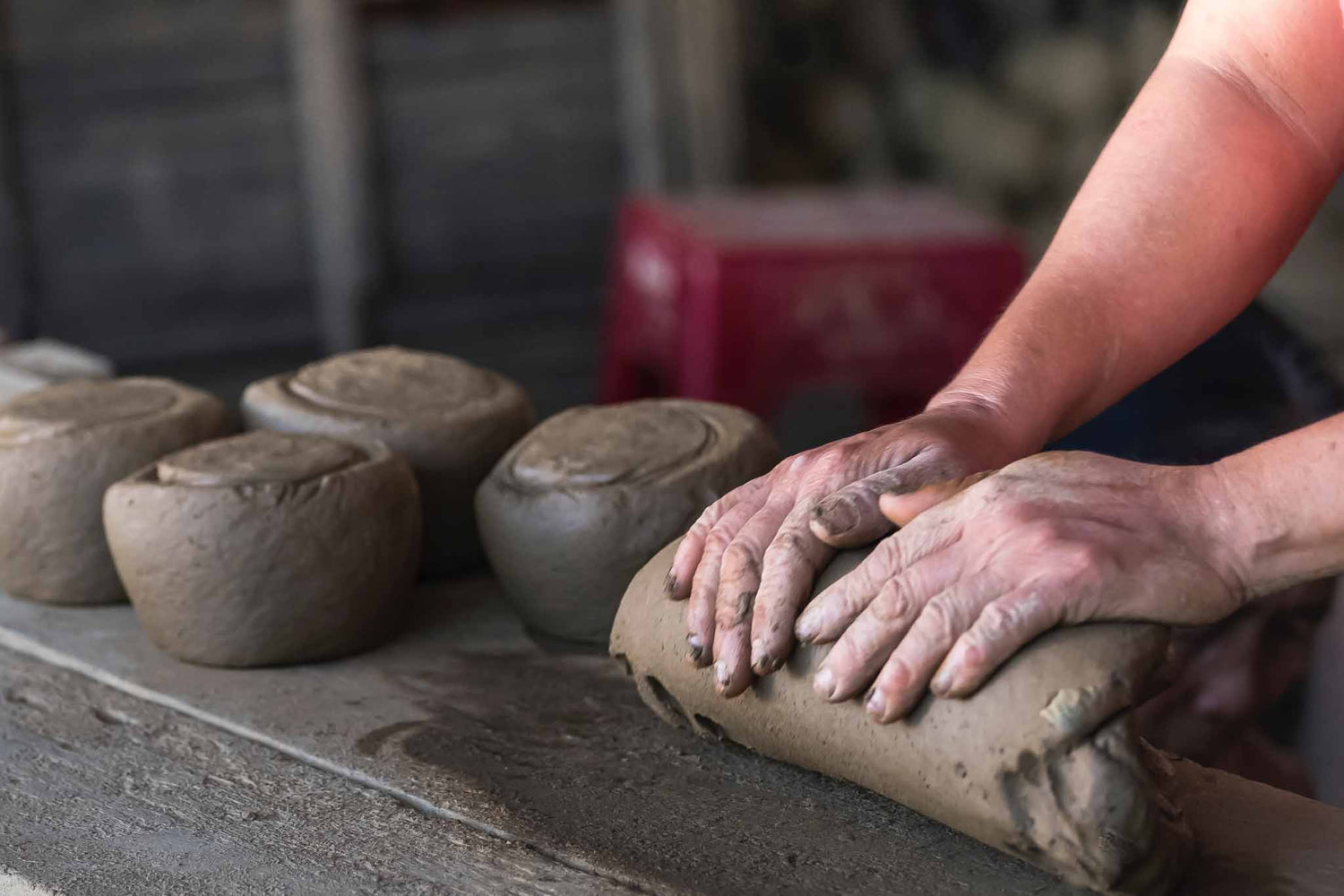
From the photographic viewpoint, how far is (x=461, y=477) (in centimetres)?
166

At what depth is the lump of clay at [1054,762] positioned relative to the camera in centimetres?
103

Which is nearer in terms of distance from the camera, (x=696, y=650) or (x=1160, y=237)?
(x=696, y=650)

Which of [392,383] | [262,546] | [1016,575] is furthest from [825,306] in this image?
[1016,575]

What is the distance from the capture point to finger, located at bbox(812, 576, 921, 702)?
1088mm

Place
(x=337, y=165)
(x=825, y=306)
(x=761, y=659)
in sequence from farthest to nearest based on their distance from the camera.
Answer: (x=337, y=165) < (x=825, y=306) < (x=761, y=659)

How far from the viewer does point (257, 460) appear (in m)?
1.48

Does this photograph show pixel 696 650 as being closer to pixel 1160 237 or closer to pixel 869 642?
pixel 869 642

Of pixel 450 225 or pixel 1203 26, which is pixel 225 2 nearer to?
pixel 450 225

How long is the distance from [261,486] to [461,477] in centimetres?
28

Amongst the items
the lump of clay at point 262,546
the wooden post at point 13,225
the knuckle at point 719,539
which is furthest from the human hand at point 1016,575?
the wooden post at point 13,225

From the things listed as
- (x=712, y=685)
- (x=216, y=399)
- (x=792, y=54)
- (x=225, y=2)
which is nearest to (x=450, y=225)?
(x=225, y=2)

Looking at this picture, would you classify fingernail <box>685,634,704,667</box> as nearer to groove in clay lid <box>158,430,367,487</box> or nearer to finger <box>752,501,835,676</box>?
finger <box>752,501,835,676</box>

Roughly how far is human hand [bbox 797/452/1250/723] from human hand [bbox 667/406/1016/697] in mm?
39

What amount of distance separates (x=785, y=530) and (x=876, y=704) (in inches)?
7.0
